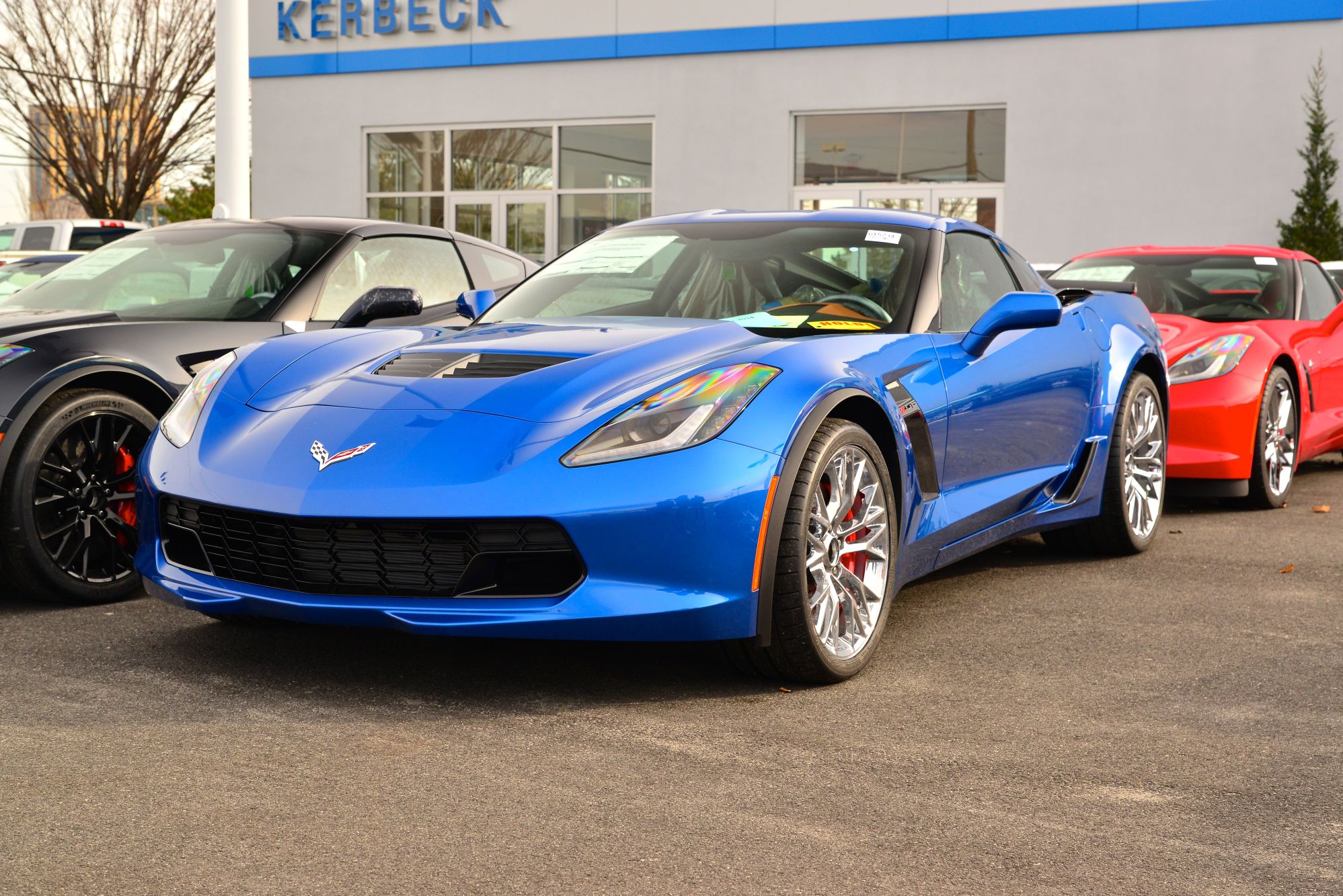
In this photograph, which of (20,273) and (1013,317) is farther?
(20,273)

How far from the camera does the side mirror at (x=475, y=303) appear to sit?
532 centimetres

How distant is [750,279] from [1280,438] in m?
4.06

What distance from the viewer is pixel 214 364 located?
4543 mm

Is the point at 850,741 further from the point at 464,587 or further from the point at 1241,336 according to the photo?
the point at 1241,336

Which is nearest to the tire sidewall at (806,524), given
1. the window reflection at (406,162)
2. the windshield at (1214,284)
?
the windshield at (1214,284)

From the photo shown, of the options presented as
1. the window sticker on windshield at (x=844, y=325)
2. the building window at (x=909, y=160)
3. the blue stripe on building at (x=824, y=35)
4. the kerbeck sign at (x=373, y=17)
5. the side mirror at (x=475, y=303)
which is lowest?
the window sticker on windshield at (x=844, y=325)

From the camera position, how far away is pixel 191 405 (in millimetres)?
4359

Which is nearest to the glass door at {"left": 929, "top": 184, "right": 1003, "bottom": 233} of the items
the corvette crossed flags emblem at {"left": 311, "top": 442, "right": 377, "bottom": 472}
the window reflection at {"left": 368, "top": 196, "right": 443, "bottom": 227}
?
the window reflection at {"left": 368, "top": 196, "right": 443, "bottom": 227}

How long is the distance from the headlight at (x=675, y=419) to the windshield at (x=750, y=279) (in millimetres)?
748

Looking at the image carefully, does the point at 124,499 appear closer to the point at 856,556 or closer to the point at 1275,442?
the point at 856,556

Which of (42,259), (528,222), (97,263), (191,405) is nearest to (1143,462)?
(191,405)

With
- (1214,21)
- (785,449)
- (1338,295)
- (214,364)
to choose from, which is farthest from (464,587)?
(1214,21)

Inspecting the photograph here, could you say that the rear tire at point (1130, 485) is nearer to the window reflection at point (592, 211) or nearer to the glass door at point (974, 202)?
the glass door at point (974, 202)

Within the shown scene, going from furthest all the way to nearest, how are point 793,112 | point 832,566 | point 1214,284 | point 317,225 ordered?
point 793,112 < point 1214,284 < point 317,225 < point 832,566
